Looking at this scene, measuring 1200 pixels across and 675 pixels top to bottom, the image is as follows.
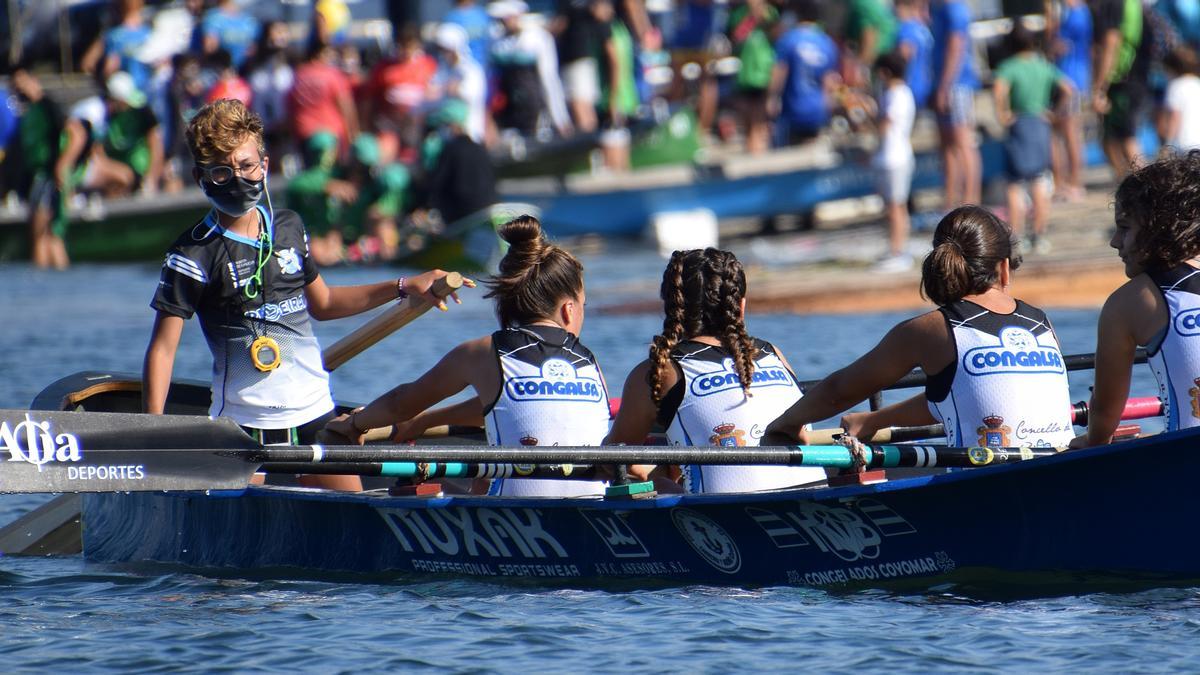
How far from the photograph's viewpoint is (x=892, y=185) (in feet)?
51.5

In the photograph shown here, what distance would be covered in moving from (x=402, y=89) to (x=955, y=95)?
5765 millimetres

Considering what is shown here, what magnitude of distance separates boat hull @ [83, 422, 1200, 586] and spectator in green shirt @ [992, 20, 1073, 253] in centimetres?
880

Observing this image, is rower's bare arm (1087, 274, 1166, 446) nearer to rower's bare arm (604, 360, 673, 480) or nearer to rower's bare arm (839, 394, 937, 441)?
rower's bare arm (839, 394, 937, 441)

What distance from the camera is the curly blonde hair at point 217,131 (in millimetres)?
6477

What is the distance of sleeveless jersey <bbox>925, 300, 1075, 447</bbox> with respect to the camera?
6.21 meters

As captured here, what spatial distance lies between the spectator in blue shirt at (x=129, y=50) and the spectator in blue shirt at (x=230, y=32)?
88 centimetres

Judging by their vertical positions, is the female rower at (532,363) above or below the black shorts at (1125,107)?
below

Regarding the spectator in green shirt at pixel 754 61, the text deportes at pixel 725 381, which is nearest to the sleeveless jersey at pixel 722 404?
the text deportes at pixel 725 381

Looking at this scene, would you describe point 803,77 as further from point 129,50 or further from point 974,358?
point 974,358

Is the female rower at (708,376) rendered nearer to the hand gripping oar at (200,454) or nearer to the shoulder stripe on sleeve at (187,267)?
the hand gripping oar at (200,454)

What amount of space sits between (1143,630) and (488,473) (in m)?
2.32

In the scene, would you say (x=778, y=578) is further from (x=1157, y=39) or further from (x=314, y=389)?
(x=1157, y=39)

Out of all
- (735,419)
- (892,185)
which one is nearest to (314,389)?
(735,419)

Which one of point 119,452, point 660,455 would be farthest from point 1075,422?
point 119,452
